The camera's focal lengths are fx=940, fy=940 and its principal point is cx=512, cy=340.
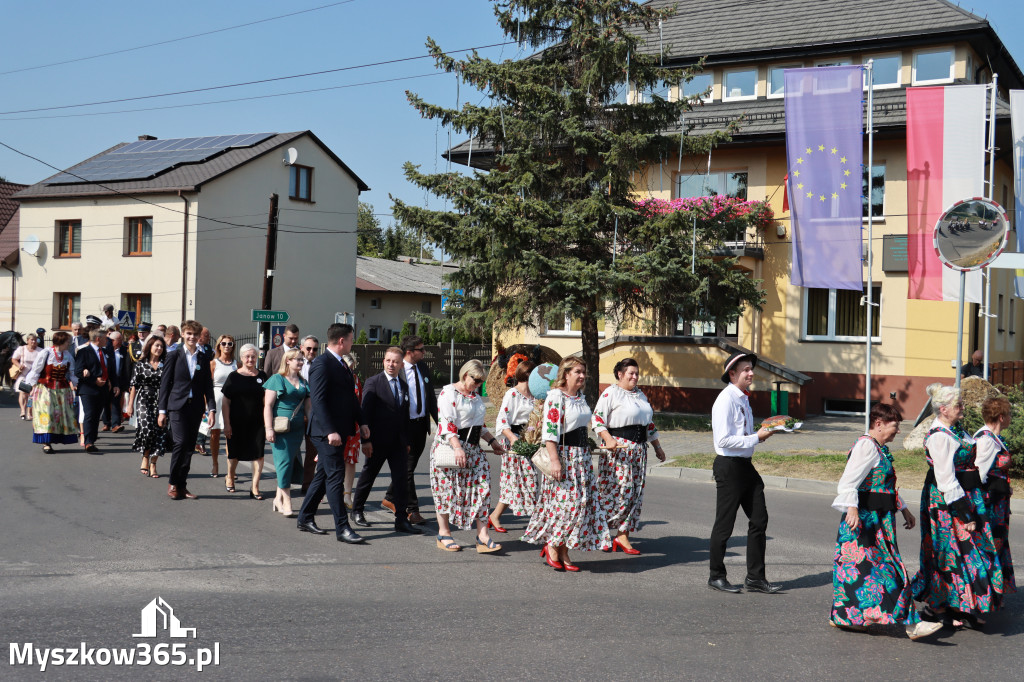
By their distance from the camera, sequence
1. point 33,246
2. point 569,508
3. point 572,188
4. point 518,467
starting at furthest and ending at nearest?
point 33,246 → point 572,188 → point 518,467 → point 569,508

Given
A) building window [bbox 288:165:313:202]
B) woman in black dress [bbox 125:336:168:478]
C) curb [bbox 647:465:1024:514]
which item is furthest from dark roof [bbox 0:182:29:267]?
curb [bbox 647:465:1024:514]

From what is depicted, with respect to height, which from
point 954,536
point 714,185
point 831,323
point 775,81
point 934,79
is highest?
Result: point 775,81

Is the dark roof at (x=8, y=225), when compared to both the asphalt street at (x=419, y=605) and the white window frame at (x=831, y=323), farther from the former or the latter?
the asphalt street at (x=419, y=605)

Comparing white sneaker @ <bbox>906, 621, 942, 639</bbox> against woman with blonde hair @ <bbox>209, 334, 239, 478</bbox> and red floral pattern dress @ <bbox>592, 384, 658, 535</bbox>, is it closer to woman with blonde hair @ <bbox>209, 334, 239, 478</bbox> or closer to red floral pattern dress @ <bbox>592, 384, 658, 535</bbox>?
red floral pattern dress @ <bbox>592, 384, 658, 535</bbox>

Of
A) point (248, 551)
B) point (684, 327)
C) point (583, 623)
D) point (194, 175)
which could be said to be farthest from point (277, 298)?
point (583, 623)

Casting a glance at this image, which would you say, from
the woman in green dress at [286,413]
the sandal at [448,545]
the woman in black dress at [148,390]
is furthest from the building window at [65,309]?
the sandal at [448,545]

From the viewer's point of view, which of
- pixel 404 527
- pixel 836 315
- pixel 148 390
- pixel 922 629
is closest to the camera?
pixel 922 629

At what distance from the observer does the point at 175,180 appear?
119 feet

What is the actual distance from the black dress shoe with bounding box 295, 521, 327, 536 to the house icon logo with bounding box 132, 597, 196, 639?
2.58 metres

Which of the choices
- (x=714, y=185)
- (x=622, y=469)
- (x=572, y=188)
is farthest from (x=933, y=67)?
(x=622, y=469)

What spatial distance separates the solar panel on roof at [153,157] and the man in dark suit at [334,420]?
31.1 m

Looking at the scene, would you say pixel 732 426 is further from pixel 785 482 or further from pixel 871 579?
pixel 785 482

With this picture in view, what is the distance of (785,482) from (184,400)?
802 centimetres

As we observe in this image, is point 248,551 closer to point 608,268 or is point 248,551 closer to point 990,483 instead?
point 990,483
